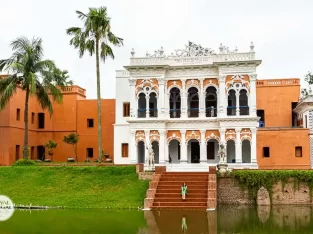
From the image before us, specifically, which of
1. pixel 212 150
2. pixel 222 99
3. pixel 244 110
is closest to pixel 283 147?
pixel 244 110

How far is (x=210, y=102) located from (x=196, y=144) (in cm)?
310

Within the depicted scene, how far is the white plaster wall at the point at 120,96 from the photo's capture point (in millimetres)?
37500

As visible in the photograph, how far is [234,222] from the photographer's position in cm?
1909

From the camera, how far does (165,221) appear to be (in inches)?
760

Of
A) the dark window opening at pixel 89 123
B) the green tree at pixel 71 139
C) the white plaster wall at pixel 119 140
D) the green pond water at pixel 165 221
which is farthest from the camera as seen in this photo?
the dark window opening at pixel 89 123

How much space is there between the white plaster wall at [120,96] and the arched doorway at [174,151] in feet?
13.7

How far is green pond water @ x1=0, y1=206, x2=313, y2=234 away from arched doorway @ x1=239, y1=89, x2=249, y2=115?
10695 mm

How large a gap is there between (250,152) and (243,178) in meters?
8.42

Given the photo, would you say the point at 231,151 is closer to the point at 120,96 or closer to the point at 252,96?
the point at 252,96

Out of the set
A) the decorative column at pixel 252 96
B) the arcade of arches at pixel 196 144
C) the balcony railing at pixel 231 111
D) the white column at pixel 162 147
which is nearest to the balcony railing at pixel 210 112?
the balcony railing at pixel 231 111

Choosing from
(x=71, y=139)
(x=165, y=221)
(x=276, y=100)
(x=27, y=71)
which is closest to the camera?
(x=165, y=221)

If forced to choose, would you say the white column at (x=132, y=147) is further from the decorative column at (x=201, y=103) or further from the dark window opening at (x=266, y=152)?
the dark window opening at (x=266, y=152)

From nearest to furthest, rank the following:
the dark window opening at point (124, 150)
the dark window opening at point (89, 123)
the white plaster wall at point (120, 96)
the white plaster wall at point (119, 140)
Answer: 1. the white plaster wall at point (119, 140)
2. the dark window opening at point (124, 150)
3. the white plaster wall at point (120, 96)
4. the dark window opening at point (89, 123)

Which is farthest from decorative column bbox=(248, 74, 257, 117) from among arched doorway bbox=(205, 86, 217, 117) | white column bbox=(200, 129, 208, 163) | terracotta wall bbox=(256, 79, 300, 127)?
terracotta wall bbox=(256, 79, 300, 127)
